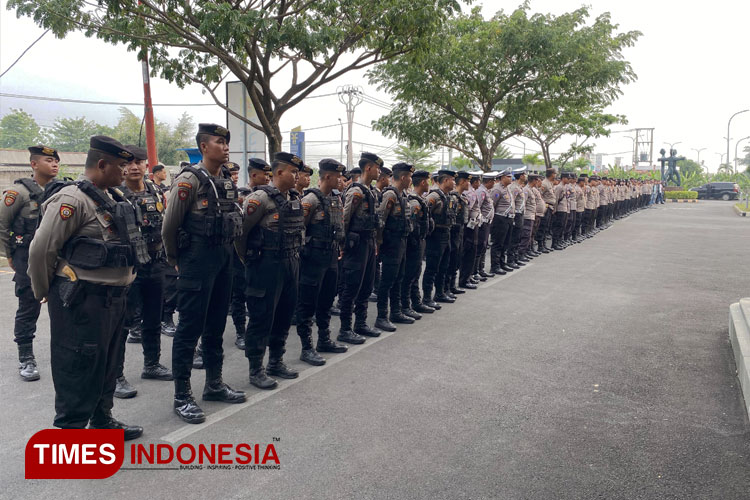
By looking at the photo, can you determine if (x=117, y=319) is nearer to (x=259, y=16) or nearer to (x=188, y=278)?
(x=188, y=278)

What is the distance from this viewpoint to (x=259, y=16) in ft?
27.0

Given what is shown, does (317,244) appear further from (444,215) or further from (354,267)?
(444,215)

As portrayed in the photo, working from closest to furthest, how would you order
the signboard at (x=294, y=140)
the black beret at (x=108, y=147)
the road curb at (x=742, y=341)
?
1. the black beret at (x=108, y=147)
2. the road curb at (x=742, y=341)
3. the signboard at (x=294, y=140)

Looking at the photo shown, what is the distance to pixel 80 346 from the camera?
3.16 meters

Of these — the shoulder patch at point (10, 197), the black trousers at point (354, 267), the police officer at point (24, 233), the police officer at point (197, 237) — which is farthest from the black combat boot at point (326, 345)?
the shoulder patch at point (10, 197)

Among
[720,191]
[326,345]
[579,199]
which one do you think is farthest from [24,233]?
[720,191]

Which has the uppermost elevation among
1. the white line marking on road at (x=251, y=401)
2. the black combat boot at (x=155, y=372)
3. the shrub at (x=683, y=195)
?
the shrub at (x=683, y=195)

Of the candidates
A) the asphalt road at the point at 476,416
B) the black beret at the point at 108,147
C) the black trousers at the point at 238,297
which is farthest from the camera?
the black trousers at the point at 238,297

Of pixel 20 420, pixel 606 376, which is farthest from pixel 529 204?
pixel 20 420

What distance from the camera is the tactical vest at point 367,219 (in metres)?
5.84

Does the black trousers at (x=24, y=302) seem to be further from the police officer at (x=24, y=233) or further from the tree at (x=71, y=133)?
the tree at (x=71, y=133)

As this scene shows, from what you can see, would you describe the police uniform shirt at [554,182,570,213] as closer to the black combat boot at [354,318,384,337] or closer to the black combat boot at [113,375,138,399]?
the black combat boot at [354,318,384,337]

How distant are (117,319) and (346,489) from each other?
1.77 meters

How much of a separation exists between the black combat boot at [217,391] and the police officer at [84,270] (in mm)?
1002
